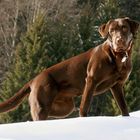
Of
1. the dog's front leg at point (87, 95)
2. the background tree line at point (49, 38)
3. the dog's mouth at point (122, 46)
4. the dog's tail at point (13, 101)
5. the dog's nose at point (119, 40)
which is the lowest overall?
the background tree line at point (49, 38)

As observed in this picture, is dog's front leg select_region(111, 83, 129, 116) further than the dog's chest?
Yes

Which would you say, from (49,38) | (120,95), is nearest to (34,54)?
(49,38)

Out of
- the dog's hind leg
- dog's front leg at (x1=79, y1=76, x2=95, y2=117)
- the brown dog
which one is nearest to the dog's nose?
the brown dog

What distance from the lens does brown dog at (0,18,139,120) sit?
24.8 feet

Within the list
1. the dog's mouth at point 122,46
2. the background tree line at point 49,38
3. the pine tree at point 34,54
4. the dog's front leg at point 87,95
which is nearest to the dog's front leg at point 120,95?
the dog's front leg at point 87,95

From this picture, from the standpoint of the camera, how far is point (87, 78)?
775 cm

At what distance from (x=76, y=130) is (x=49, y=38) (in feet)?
108

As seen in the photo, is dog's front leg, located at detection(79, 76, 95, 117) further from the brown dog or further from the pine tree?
the pine tree

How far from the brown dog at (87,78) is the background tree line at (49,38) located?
20971mm

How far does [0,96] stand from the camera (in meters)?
33.1

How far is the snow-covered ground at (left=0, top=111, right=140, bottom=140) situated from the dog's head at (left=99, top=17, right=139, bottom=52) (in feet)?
4.85

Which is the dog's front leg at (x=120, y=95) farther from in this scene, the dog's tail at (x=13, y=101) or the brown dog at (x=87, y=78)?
the dog's tail at (x=13, y=101)

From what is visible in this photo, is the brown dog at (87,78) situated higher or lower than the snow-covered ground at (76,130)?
lower

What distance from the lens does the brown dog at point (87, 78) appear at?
7.55m
